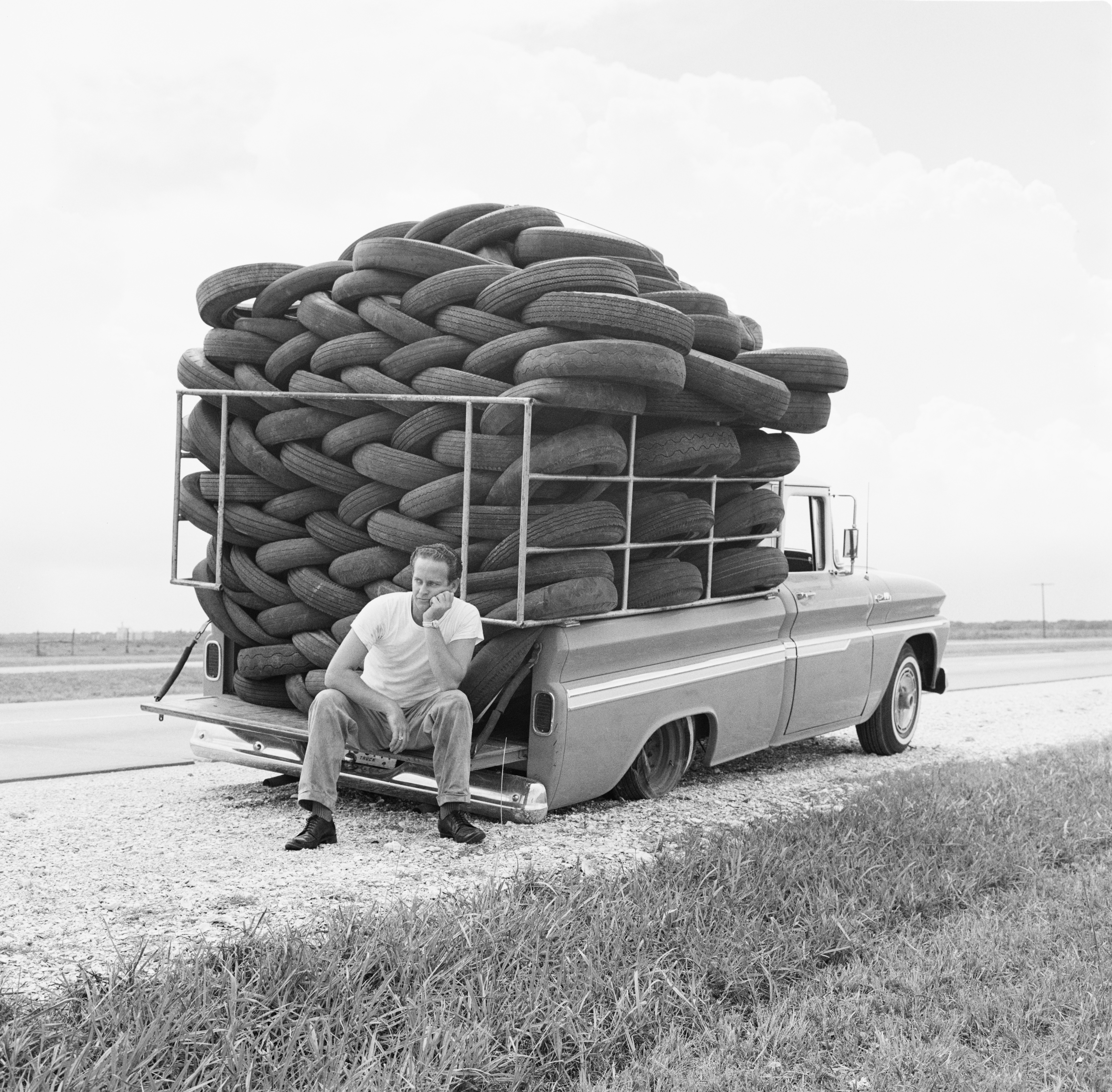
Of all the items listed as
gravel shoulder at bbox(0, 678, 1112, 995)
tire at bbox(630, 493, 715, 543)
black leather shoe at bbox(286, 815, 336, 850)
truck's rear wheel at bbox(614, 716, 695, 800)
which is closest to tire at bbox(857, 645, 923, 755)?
gravel shoulder at bbox(0, 678, 1112, 995)

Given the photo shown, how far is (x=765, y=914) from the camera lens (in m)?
5.35

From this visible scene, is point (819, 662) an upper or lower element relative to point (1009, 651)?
upper

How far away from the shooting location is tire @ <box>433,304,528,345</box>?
23.4ft

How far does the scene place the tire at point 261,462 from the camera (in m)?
7.75

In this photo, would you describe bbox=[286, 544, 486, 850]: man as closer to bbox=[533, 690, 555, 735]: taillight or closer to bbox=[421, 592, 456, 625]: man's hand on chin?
bbox=[421, 592, 456, 625]: man's hand on chin

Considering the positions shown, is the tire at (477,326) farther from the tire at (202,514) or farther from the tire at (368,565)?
the tire at (202,514)

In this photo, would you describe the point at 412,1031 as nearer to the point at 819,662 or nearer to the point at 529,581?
the point at 529,581

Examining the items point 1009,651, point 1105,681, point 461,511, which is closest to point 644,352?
point 461,511

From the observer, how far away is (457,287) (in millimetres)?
7207

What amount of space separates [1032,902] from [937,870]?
Answer: 0.47 m

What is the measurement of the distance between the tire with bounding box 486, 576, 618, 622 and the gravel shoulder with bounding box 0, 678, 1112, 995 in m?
1.19

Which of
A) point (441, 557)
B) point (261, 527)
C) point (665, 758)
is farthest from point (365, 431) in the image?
point (665, 758)

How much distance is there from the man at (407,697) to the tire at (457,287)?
1.44m

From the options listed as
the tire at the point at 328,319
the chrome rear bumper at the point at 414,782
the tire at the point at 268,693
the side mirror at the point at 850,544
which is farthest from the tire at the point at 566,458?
the side mirror at the point at 850,544
